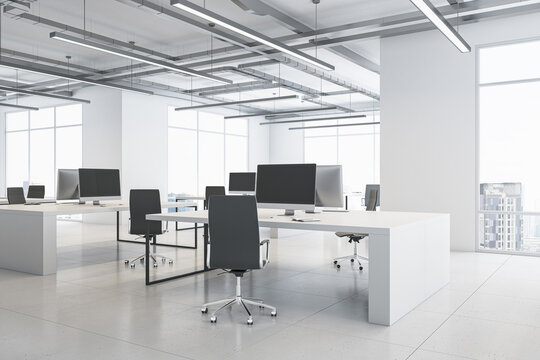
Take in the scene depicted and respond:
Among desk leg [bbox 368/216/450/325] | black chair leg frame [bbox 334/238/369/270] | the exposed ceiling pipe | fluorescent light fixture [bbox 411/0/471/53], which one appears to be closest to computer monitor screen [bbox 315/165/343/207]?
black chair leg frame [bbox 334/238/369/270]

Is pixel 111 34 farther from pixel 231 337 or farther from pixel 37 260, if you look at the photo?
pixel 231 337

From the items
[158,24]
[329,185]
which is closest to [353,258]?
[329,185]

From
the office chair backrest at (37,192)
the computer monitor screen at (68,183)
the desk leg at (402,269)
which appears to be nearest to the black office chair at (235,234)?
the desk leg at (402,269)

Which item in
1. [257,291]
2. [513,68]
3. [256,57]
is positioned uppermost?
[256,57]

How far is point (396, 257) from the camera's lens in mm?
3861

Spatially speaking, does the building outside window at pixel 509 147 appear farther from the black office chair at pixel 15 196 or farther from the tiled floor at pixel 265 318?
the black office chair at pixel 15 196

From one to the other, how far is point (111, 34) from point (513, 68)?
706 cm

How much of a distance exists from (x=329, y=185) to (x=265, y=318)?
6.72 feet

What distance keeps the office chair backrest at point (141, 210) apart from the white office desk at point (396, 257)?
120 cm

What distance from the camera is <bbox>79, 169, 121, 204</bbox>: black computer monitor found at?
6840mm

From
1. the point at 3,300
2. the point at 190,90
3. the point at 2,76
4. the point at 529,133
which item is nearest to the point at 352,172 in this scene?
the point at 190,90

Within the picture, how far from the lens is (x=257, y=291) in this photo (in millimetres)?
4934

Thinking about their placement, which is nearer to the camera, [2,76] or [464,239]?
[464,239]

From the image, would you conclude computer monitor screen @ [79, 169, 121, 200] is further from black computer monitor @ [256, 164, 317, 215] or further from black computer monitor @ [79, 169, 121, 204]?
black computer monitor @ [256, 164, 317, 215]
